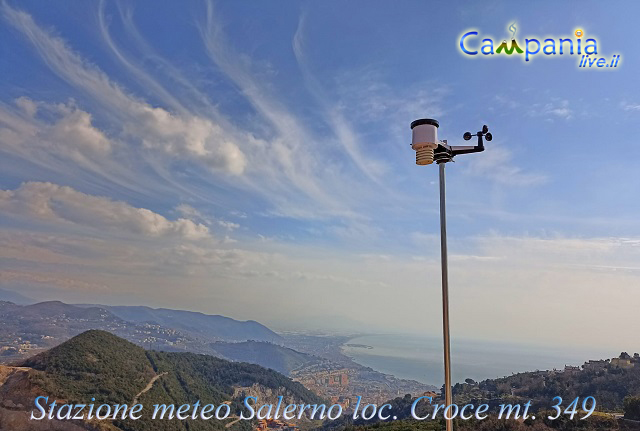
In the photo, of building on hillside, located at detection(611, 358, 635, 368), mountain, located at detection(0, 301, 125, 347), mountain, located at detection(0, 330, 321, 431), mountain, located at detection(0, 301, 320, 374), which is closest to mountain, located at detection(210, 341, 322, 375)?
mountain, located at detection(0, 301, 320, 374)

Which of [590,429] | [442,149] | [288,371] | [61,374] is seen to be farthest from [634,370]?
[288,371]

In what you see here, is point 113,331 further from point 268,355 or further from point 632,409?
point 632,409

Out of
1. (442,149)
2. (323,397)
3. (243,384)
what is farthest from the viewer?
(323,397)

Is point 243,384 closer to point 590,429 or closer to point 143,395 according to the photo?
point 143,395

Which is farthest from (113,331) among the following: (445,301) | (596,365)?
(445,301)

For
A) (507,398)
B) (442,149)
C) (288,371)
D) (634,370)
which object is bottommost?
(288,371)

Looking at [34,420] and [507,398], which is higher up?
[507,398]
